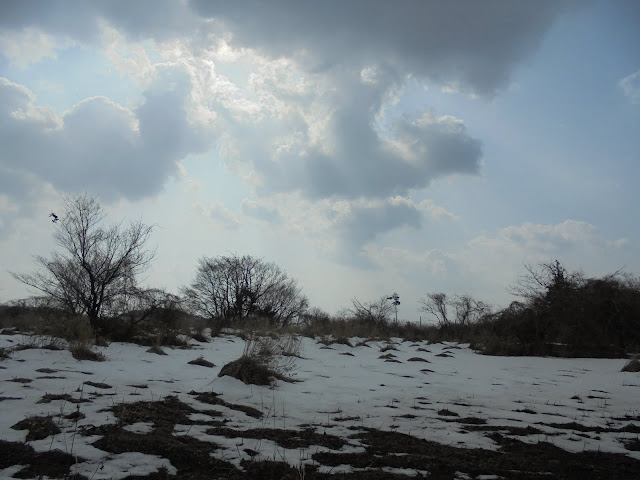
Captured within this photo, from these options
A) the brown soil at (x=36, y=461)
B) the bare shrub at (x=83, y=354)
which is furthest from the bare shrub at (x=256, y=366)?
the brown soil at (x=36, y=461)

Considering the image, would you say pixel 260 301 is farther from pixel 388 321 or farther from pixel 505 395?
pixel 505 395

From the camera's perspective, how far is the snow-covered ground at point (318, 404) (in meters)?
3.45

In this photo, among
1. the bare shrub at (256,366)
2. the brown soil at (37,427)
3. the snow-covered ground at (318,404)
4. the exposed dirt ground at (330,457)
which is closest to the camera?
the exposed dirt ground at (330,457)

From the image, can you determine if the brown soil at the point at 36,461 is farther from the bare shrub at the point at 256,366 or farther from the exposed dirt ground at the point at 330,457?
the bare shrub at the point at 256,366

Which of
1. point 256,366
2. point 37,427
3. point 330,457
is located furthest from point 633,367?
point 37,427

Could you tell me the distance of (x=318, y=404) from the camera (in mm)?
5684

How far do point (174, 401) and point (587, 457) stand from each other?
174 inches

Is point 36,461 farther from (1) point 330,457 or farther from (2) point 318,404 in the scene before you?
(2) point 318,404

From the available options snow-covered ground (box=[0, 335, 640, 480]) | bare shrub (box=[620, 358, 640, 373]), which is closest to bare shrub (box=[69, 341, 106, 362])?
snow-covered ground (box=[0, 335, 640, 480])

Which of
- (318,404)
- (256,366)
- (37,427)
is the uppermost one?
(256,366)

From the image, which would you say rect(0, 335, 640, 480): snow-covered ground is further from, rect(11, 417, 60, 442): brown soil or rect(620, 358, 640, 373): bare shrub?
rect(620, 358, 640, 373): bare shrub

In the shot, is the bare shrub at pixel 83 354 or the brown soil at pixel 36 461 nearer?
the brown soil at pixel 36 461

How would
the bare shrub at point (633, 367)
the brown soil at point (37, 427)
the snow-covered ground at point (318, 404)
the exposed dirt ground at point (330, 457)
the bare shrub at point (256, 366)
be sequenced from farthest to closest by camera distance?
the bare shrub at point (633, 367)
the bare shrub at point (256, 366)
the snow-covered ground at point (318, 404)
the brown soil at point (37, 427)
the exposed dirt ground at point (330, 457)

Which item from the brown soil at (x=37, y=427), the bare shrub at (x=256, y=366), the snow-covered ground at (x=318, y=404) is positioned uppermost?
the bare shrub at (x=256, y=366)
